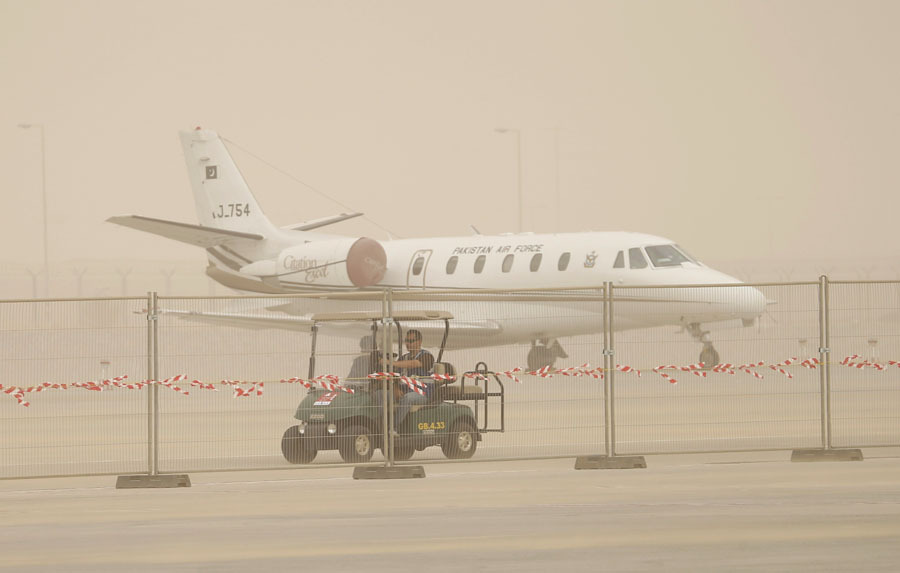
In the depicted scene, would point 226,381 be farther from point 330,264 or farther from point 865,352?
point 330,264

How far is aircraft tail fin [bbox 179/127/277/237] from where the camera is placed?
4112cm

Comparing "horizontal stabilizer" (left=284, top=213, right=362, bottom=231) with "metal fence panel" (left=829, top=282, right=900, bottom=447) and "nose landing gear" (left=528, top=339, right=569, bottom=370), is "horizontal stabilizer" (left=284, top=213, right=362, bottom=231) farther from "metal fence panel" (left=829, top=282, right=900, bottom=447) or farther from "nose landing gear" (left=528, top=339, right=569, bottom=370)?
"metal fence panel" (left=829, top=282, right=900, bottom=447)

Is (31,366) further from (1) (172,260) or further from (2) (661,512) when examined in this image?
(1) (172,260)

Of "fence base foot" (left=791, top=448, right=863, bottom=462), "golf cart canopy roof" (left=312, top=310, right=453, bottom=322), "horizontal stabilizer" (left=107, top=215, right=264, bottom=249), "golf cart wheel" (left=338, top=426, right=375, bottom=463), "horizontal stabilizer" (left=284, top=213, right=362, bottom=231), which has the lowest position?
"fence base foot" (left=791, top=448, right=863, bottom=462)

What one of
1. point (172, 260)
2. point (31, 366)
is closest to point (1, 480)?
point (31, 366)

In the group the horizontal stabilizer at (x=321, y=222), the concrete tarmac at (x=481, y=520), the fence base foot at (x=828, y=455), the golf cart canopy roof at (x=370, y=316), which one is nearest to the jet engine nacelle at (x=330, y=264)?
the horizontal stabilizer at (x=321, y=222)

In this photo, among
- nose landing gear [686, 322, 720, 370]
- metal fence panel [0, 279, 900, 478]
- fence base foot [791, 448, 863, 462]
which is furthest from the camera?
fence base foot [791, 448, 863, 462]

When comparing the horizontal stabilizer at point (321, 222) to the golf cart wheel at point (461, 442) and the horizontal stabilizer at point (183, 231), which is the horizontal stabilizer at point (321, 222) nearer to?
the horizontal stabilizer at point (183, 231)

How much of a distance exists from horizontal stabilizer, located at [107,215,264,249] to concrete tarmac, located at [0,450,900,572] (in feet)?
64.9

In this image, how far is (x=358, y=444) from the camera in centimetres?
1484

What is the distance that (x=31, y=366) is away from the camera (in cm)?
1427

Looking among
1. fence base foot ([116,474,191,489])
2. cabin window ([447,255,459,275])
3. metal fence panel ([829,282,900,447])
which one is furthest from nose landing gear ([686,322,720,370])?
cabin window ([447,255,459,275])

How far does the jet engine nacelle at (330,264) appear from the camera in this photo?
1373 inches

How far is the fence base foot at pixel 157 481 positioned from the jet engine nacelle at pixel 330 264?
67.9 ft
